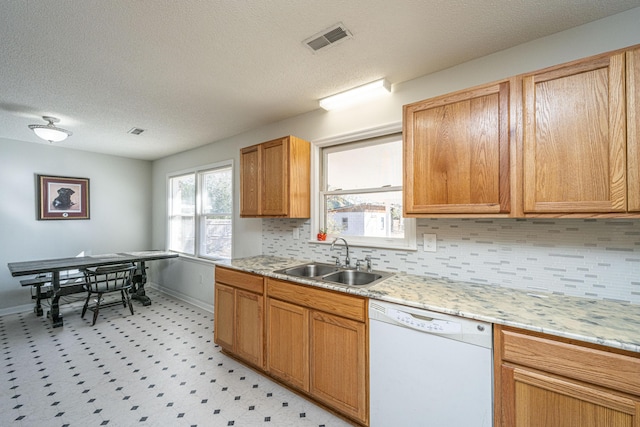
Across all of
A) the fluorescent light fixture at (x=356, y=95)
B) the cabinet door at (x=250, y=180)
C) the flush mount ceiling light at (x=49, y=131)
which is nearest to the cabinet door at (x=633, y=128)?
the fluorescent light fixture at (x=356, y=95)

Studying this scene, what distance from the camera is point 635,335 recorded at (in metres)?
1.06

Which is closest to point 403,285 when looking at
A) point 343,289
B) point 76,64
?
point 343,289

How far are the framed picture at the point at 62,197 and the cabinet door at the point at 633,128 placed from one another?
6.32 meters

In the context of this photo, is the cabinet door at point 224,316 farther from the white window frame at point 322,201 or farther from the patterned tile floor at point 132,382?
the white window frame at point 322,201

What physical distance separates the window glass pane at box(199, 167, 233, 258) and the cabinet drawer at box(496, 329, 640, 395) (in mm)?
3459

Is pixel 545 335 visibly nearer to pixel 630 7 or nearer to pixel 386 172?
pixel 386 172

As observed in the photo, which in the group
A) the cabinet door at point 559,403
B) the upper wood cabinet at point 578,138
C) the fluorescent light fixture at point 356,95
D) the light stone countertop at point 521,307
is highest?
the fluorescent light fixture at point 356,95

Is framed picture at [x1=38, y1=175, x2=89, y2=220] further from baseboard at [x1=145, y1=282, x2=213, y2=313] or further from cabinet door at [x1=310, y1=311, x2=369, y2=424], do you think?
cabinet door at [x1=310, y1=311, x2=369, y2=424]

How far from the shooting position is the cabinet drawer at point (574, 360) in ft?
3.29

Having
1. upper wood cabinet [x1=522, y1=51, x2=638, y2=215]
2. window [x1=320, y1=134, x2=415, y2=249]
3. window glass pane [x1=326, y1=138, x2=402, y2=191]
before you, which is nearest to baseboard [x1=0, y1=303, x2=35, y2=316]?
window [x1=320, y1=134, x2=415, y2=249]

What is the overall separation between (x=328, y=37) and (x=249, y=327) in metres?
2.38

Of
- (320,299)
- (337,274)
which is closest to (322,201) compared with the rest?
(337,274)

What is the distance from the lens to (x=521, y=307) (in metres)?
1.38

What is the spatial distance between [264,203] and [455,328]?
81.7 inches
